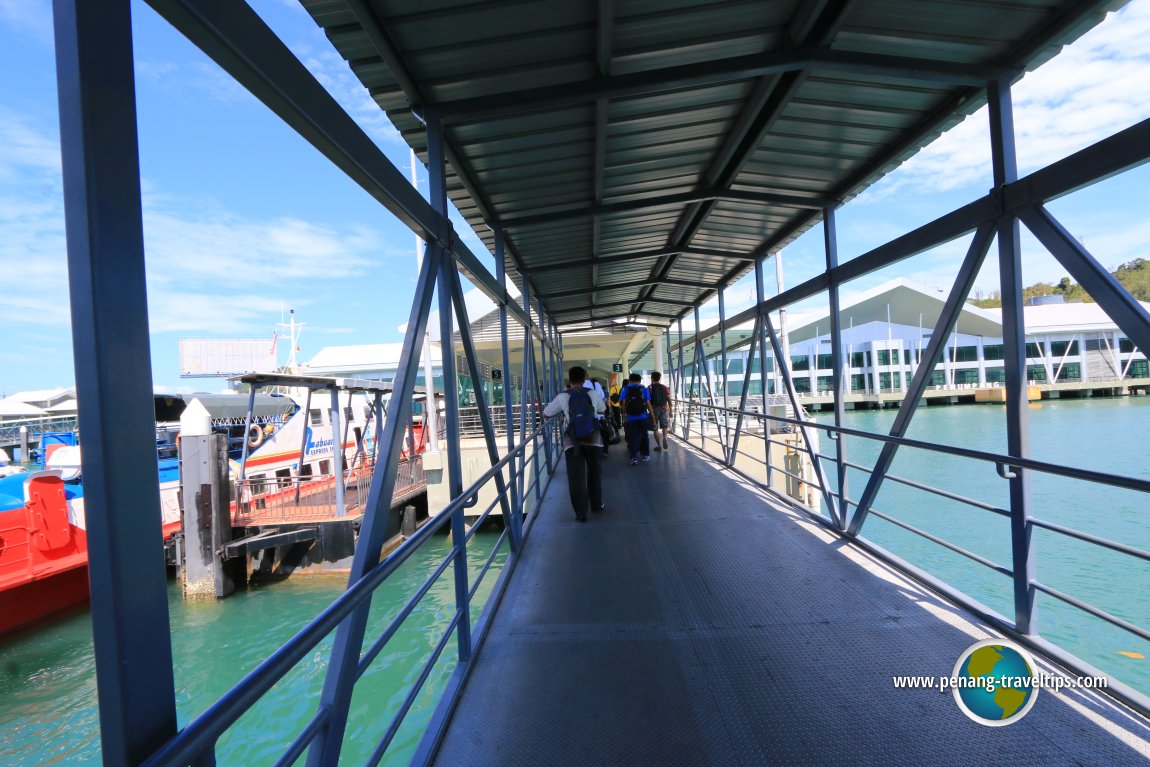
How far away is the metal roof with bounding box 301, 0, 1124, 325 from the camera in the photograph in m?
2.82

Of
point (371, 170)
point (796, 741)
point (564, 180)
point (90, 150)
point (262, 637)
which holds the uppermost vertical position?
point (564, 180)

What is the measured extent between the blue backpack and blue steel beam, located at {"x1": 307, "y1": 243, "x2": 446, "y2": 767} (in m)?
2.95

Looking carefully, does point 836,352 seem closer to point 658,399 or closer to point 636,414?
point 636,414

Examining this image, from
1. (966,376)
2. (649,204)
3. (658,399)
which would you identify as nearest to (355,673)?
(649,204)

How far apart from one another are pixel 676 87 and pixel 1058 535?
11.7 m

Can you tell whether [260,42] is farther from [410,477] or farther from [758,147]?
[410,477]

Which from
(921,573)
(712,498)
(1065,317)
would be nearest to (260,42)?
(921,573)

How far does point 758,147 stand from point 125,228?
4.34m

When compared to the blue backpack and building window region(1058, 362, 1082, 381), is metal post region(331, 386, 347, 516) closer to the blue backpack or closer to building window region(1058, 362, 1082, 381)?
the blue backpack

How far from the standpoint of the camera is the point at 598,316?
43.1ft

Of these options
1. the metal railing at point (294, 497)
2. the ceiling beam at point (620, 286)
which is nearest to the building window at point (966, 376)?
the ceiling beam at point (620, 286)

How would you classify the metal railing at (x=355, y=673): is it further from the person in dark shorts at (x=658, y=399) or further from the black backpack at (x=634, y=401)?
the person in dark shorts at (x=658, y=399)

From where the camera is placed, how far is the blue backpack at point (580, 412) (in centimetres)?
563

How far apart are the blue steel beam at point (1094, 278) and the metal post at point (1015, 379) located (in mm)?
175
